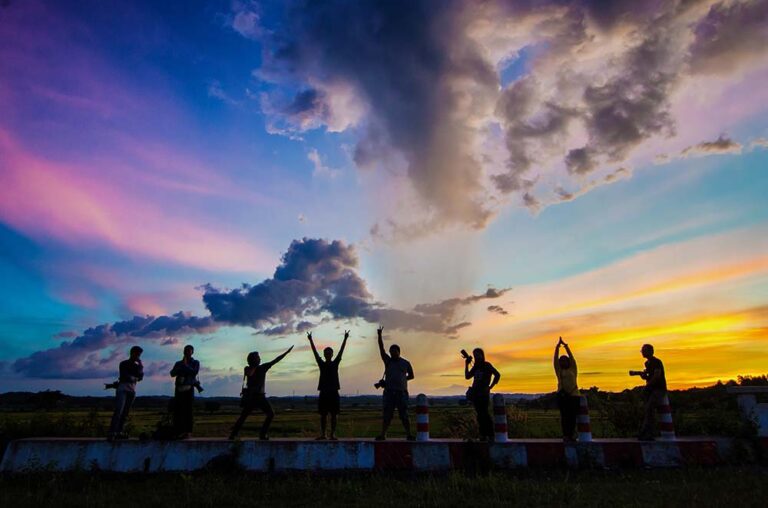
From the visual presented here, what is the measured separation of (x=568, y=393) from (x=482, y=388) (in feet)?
6.63

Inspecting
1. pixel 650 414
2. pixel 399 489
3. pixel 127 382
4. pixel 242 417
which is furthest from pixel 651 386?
pixel 127 382

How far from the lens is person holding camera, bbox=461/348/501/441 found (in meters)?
11.7

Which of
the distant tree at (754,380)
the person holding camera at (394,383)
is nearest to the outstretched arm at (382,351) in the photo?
the person holding camera at (394,383)

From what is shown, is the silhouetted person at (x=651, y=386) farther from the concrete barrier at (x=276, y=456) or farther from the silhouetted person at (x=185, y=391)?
the silhouetted person at (x=185, y=391)

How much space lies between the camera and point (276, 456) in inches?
409

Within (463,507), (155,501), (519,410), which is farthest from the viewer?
(519,410)

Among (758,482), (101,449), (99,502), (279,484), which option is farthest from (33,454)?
(758,482)

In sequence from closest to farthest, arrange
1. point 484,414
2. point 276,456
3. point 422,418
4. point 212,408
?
point 276,456
point 422,418
point 484,414
point 212,408

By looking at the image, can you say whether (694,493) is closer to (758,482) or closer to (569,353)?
(758,482)

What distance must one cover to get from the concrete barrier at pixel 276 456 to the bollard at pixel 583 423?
0.52 metres

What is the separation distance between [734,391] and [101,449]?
15.1 meters

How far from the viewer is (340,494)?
8.39 m

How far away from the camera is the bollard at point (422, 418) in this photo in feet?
36.2

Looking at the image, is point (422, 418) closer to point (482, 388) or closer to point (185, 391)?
point (482, 388)
